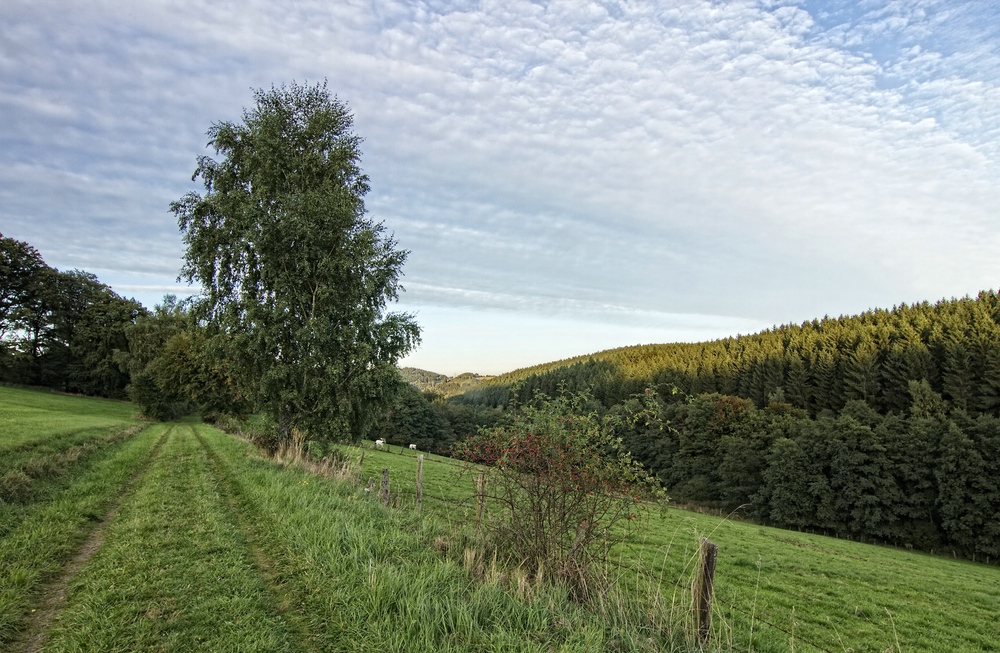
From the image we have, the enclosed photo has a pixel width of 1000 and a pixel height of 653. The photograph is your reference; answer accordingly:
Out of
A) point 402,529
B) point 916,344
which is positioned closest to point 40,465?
point 402,529

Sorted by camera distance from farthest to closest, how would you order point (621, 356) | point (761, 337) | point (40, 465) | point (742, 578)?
1. point (621, 356)
2. point (761, 337)
3. point (742, 578)
4. point (40, 465)

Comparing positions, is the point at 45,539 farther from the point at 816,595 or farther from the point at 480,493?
the point at 816,595

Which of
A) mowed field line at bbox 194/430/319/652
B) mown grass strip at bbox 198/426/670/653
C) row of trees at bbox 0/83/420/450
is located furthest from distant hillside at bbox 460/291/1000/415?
mown grass strip at bbox 198/426/670/653

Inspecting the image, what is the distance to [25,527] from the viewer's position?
753 centimetres

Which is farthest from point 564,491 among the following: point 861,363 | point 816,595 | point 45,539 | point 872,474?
point 861,363

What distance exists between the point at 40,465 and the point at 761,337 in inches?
4063

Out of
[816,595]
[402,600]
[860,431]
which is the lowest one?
[816,595]

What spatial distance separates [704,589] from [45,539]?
29.3 feet

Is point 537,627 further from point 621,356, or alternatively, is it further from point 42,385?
point 621,356

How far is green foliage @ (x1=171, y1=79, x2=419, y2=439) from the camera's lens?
18.3 meters

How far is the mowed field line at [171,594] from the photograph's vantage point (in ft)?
14.9

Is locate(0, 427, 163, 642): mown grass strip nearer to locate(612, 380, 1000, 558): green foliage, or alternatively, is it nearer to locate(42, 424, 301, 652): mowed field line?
locate(42, 424, 301, 652): mowed field line

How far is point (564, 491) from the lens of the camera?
6293mm

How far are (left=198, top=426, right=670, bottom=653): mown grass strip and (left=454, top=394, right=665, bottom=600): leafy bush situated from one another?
28.2 inches
